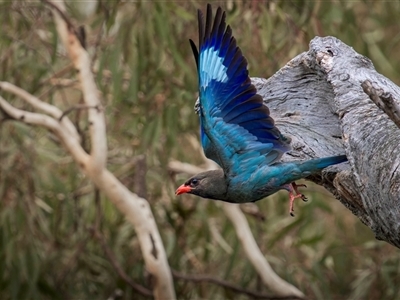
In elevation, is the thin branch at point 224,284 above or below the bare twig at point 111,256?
below

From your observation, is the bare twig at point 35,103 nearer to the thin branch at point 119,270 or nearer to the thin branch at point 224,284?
the thin branch at point 119,270

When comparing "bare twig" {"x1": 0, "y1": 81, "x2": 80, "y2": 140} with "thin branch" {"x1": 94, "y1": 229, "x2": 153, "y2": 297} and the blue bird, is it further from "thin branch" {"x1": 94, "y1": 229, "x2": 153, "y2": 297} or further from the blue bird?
the blue bird

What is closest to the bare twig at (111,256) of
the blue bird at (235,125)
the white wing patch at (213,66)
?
the blue bird at (235,125)

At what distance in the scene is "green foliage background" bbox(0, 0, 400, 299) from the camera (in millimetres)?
6180

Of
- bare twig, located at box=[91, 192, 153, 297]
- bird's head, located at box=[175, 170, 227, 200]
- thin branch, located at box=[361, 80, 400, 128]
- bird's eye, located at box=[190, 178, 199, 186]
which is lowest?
thin branch, located at box=[361, 80, 400, 128]

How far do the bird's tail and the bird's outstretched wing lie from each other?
15 cm

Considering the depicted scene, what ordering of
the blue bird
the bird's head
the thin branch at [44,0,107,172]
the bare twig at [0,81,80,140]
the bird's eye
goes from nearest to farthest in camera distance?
the blue bird < the bird's head < the bird's eye < the thin branch at [44,0,107,172] < the bare twig at [0,81,80,140]

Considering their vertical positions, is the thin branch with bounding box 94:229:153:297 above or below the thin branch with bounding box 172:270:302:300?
above

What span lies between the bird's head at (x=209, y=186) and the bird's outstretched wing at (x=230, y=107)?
10cm

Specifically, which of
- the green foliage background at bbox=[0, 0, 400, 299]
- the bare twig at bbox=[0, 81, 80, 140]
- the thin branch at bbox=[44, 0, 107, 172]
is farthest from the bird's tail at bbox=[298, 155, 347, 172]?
the bare twig at bbox=[0, 81, 80, 140]

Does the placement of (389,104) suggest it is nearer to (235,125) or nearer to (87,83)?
(235,125)

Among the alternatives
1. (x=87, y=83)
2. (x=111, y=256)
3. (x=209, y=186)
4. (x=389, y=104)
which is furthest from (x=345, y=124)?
(x=111, y=256)

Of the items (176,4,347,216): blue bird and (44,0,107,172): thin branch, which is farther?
(44,0,107,172): thin branch

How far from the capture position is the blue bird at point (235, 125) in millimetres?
3963
